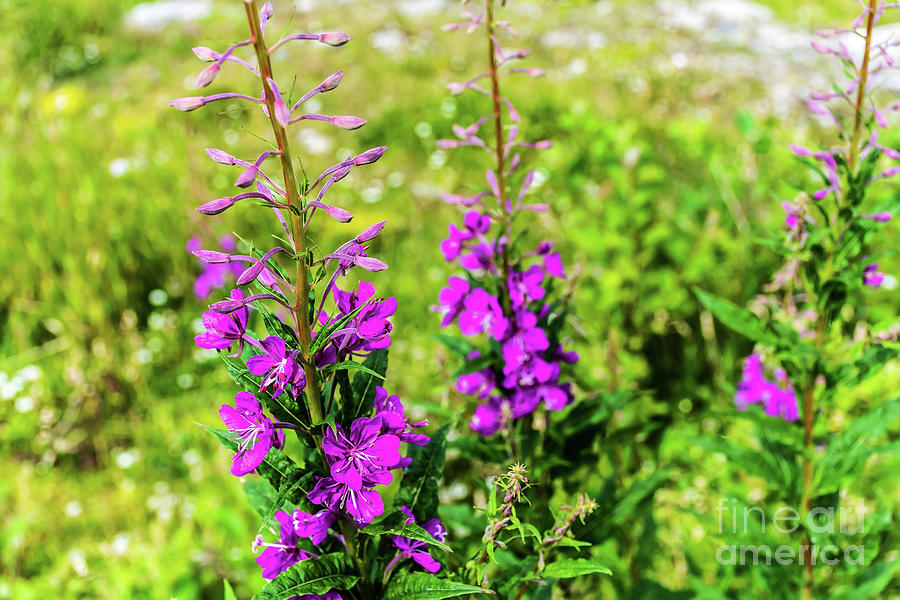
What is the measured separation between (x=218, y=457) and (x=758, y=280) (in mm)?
2739

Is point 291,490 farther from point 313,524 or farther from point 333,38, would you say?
point 333,38

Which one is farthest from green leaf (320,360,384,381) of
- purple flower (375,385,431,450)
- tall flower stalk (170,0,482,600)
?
purple flower (375,385,431,450)

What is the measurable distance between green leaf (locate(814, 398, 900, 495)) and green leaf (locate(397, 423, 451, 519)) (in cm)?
111

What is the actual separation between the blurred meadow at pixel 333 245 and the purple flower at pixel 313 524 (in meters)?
0.36

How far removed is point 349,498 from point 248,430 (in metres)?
0.20

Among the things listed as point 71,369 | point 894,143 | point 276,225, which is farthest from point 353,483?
point 276,225

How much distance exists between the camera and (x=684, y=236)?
3539mm

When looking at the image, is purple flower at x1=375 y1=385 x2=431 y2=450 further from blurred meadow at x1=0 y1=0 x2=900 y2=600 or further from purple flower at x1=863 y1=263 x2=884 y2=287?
purple flower at x1=863 y1=263 x2=884 y2=287

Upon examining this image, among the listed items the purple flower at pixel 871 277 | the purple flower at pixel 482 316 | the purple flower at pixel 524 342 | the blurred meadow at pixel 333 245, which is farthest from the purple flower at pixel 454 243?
the purple flower at pixel 871 277

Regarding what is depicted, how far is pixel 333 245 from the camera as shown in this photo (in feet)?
14.3

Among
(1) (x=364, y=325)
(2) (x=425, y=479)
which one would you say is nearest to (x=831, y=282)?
(2) (x=425, y=479)

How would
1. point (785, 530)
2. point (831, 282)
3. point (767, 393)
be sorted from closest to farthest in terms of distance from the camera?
1. point (831, 282)
2. point (785, 530)
3. point (767, 393)

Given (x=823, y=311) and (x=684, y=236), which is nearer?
(x=823, y=311)

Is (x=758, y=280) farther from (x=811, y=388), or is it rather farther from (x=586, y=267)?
(x=811, y=388)
